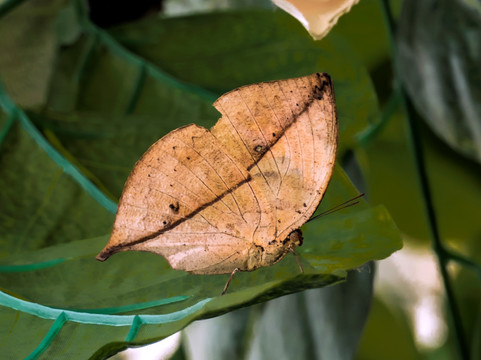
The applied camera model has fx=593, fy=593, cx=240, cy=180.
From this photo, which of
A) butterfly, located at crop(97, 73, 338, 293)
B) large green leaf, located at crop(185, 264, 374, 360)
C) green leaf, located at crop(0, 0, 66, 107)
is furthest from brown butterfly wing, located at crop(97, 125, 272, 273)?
green leaf, located at crop(0, 0, 66, 107)

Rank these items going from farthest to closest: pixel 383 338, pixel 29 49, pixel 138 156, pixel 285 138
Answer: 1. pixel 383 338
2. pixel 29 49
3. pixel 138 156
4. pixel 285 138

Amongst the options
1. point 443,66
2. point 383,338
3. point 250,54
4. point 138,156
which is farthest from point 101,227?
point 383,338

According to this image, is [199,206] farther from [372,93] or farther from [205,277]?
[372,93]

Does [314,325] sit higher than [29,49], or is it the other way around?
[29,49]

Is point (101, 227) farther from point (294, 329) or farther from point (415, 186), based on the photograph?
point (415, 186)

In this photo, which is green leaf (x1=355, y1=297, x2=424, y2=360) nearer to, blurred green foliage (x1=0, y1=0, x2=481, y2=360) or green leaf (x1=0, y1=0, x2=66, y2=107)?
blurred green foliage (x1=0, y1=0, x2=481, y2=360)

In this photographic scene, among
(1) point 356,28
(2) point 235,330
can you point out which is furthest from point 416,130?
(2) point 235,330

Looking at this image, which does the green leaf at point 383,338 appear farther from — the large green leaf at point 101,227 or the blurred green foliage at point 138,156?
the large green leaf at point 101,227
